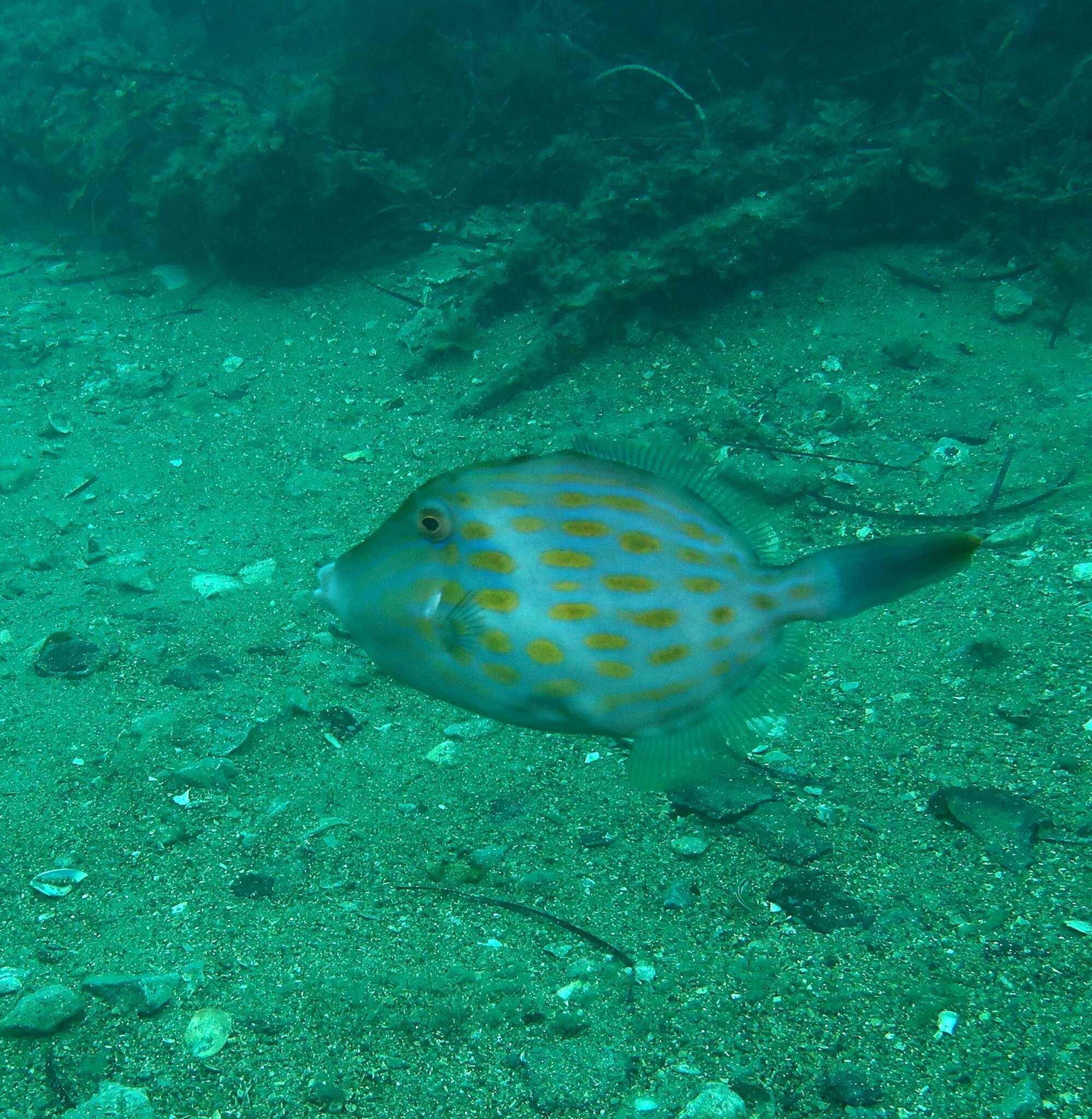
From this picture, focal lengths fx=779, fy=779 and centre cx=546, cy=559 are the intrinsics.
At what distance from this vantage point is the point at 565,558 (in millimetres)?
1615

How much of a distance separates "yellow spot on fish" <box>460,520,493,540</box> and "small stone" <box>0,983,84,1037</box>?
162 cm

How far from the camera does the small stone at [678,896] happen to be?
2.41 m

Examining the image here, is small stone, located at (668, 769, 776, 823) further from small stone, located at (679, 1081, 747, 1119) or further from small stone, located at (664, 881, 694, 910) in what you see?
small stone, located at (679, 1081, 747, 1119)

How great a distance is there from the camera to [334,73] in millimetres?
8016

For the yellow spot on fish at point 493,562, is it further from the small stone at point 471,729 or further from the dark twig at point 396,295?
the dark twig at point 396,295

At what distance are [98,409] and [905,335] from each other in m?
6.11

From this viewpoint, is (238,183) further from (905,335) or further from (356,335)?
(905,335)

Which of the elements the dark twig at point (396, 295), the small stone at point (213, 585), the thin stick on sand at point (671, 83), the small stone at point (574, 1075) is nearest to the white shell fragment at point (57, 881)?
the small stone at point (574, 1075)

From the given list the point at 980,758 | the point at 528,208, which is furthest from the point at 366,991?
the point at 528,208

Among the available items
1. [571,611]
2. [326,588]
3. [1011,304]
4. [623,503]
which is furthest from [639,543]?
[1011,304]

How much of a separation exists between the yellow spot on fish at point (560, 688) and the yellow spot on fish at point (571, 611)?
12cm

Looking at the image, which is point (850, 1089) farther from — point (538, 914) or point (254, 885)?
point (254, 885)

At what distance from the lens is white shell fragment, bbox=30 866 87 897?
2553 mm

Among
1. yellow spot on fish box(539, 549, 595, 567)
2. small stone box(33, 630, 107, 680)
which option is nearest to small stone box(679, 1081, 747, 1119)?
yellow spot on fish box(539, 549, 595, 567)
